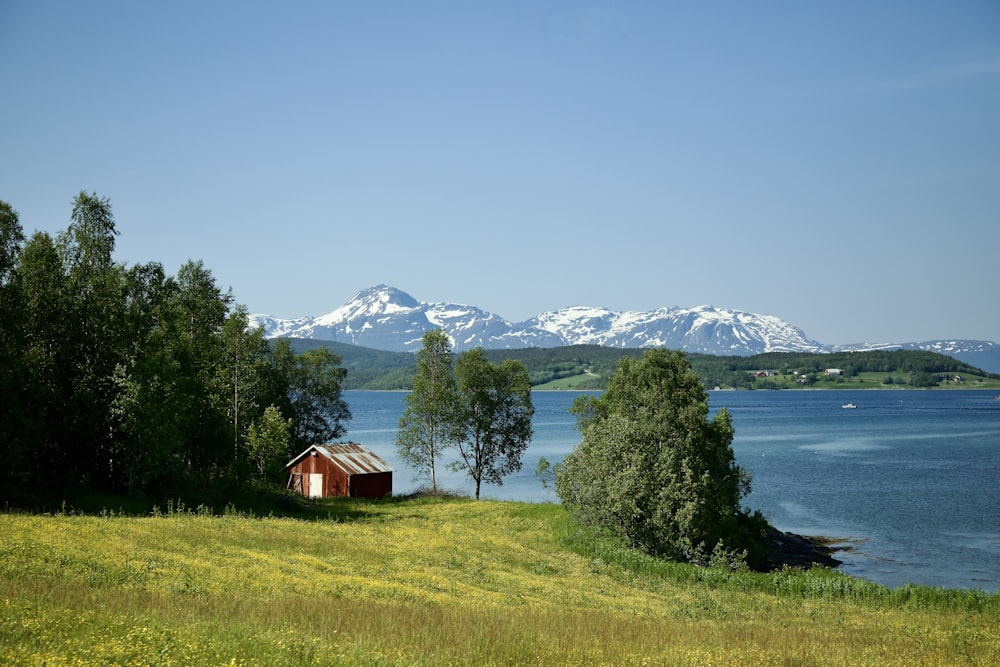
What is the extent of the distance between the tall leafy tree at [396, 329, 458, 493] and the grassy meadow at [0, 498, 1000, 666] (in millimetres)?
26783

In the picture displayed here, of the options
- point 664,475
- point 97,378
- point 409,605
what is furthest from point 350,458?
point 409,605

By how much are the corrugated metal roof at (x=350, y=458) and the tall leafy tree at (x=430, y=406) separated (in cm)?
379

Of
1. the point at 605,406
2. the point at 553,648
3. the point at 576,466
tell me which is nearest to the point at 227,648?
the point at 553,648

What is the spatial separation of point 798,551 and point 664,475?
54.7 ft

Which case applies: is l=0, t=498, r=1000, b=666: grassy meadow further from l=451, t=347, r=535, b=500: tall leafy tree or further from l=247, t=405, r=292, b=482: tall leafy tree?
l=451, t=347, r=535, b=500: tall leafy tree

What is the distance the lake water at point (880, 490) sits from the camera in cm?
5075

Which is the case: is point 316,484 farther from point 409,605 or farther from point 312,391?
point 409,605

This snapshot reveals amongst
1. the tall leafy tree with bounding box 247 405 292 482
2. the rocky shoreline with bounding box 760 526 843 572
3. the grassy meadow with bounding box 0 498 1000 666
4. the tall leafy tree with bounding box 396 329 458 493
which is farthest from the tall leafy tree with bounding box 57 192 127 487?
the rocky shoreline with bounding box 760 526 843 572

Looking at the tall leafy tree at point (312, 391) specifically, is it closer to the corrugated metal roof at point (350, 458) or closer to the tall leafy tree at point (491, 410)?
the corrugated metal roof at point (350, 458)

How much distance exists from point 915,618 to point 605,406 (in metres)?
29.3

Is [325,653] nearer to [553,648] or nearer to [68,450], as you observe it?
[553,648]

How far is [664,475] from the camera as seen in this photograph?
4238 cm

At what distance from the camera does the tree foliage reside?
36.4 metres

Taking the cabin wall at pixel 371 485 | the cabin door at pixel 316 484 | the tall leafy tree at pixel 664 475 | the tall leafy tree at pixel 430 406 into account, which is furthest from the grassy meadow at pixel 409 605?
the tall leafy tree at pixel 430 406
